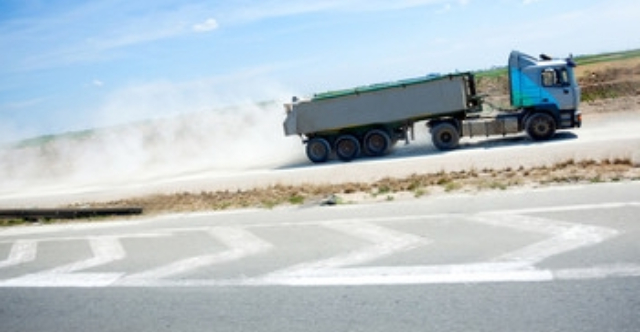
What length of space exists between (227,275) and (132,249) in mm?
3205

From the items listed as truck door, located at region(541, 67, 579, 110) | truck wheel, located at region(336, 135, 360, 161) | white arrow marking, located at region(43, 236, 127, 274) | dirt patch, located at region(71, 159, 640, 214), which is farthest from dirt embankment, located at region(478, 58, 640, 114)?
white arrow marking, located at region(43, 236, 127, 274)

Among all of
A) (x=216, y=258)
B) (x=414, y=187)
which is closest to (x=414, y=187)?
(x=414, y=187)

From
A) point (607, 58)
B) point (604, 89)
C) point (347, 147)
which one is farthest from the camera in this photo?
point (607, 58)

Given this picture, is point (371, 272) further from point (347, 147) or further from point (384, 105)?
point (347, 147)

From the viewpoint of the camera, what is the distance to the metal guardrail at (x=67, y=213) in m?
14.9

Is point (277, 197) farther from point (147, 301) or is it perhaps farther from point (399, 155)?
point (399, 155)

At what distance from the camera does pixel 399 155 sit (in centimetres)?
2312

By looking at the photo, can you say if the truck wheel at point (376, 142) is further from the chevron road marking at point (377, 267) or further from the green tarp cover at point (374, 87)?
the chevron road marking at point (377, 267)

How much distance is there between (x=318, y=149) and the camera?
80.0 ft

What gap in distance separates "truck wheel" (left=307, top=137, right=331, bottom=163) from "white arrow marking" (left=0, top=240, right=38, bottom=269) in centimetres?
1402

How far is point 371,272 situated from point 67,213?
39.9 ft

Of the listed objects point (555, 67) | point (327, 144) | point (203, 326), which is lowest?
point (203, 326)

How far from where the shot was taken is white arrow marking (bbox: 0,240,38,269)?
9.77 metres

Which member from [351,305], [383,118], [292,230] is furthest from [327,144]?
[351,305]
